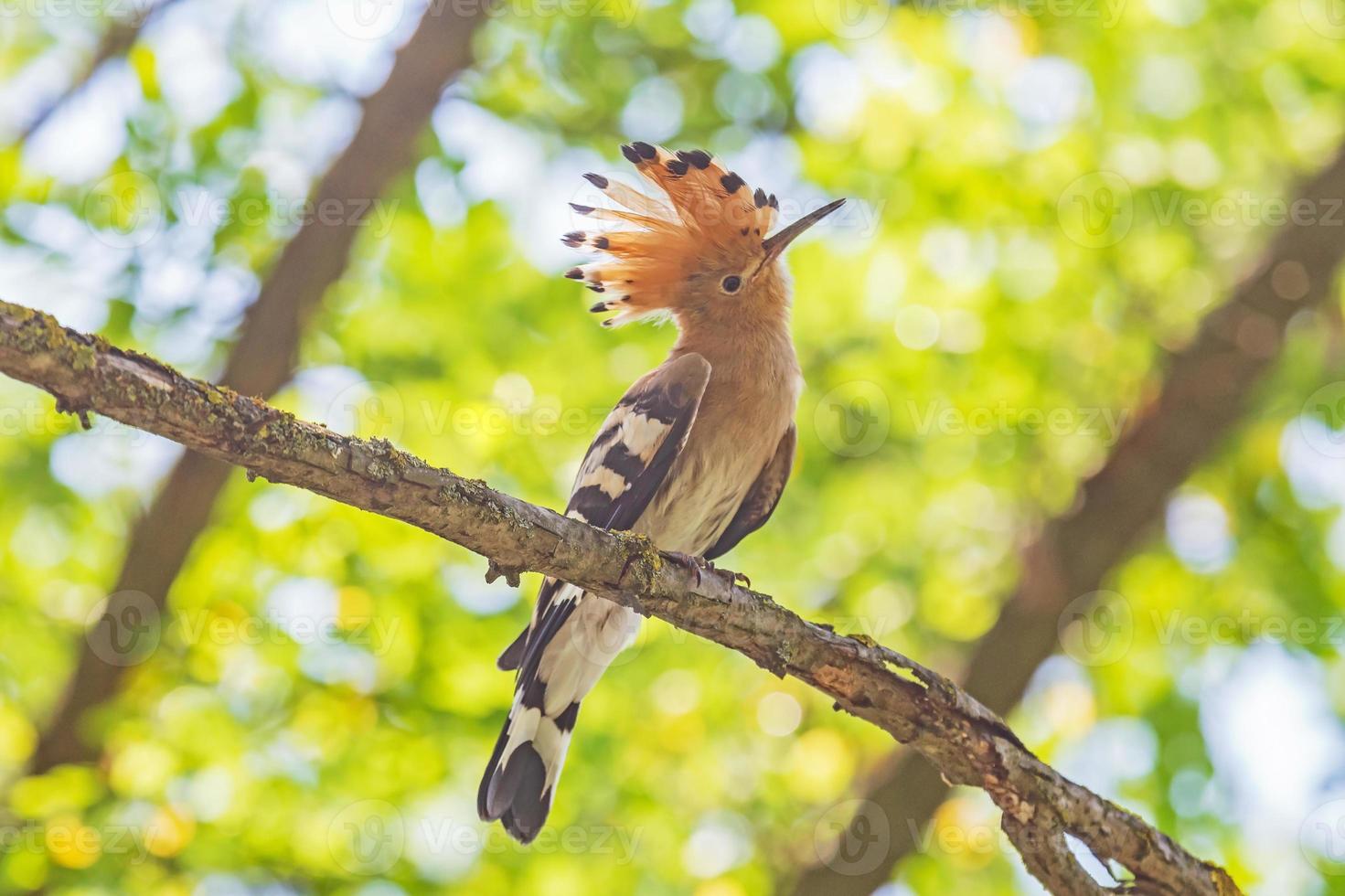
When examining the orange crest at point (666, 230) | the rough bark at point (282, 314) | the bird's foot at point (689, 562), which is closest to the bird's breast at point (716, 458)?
the orange crest at point (666, 230)

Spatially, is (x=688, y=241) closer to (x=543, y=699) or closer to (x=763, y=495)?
(x=763, y=495)

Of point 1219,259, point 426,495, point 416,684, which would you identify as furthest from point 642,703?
point 1219,259

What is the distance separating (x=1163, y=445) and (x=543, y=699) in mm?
3284

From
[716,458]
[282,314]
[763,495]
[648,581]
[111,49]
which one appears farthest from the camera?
[111,49]

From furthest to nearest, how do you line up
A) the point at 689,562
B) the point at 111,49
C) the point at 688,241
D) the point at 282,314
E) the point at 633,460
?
the point at 111,49
the point at 282,314
the point at 688,241
the point at 633,460
the point at 689,562

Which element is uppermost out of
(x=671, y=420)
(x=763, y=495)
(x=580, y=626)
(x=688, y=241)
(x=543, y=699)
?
(x=688, y=241)

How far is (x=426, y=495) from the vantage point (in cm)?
206

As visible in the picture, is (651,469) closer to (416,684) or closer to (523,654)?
(523,654)

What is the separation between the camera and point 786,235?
400 centimetres

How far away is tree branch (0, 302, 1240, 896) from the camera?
177cm

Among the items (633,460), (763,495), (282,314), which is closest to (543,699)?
(633,460)

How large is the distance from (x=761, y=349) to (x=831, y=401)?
1539 millimetres

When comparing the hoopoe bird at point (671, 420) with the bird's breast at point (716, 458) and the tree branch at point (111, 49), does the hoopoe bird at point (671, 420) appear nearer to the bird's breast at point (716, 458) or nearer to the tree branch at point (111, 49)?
the bird's breast at point (716, 458)

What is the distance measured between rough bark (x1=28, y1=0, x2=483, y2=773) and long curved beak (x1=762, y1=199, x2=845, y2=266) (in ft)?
5.65
